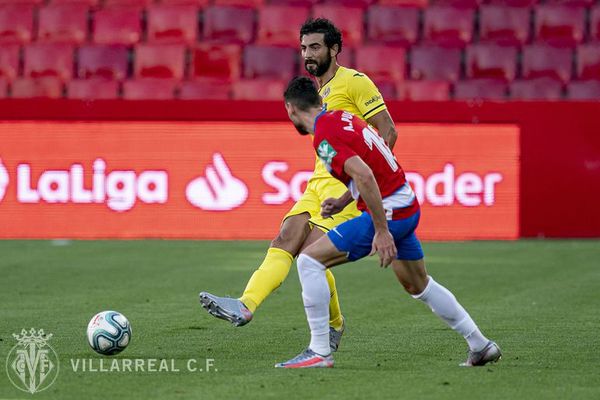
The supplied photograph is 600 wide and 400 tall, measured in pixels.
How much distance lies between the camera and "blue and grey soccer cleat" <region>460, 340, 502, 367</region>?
720cm

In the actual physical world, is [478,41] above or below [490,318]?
above

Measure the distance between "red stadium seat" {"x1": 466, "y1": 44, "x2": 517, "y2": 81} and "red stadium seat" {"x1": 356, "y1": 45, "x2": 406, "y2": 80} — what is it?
96cm

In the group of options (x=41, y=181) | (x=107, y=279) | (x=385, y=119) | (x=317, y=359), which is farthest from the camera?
(x=41, y=181)

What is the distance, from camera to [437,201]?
16.5 m

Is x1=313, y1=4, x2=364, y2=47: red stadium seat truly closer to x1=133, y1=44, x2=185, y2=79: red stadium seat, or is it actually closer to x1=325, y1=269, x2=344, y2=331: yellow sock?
x1=133, y1=44, x2=185, y2=79: red stadium seat

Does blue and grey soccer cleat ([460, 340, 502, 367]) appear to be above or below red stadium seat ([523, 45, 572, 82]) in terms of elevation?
below

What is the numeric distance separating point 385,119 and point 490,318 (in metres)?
2.28

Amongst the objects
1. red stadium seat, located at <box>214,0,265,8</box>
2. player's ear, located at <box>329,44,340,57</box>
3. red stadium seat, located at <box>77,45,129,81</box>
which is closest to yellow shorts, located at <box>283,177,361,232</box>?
player's ear, located at <box>329,44,340,57</box>

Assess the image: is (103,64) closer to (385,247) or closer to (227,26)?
(227,26)

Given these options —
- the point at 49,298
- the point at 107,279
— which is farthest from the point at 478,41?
the point at 49,298

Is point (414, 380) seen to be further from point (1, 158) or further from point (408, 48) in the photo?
point (408, 48)

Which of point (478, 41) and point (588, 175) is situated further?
point (478, 41)

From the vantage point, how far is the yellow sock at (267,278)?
7.52 m

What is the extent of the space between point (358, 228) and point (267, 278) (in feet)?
2.96
